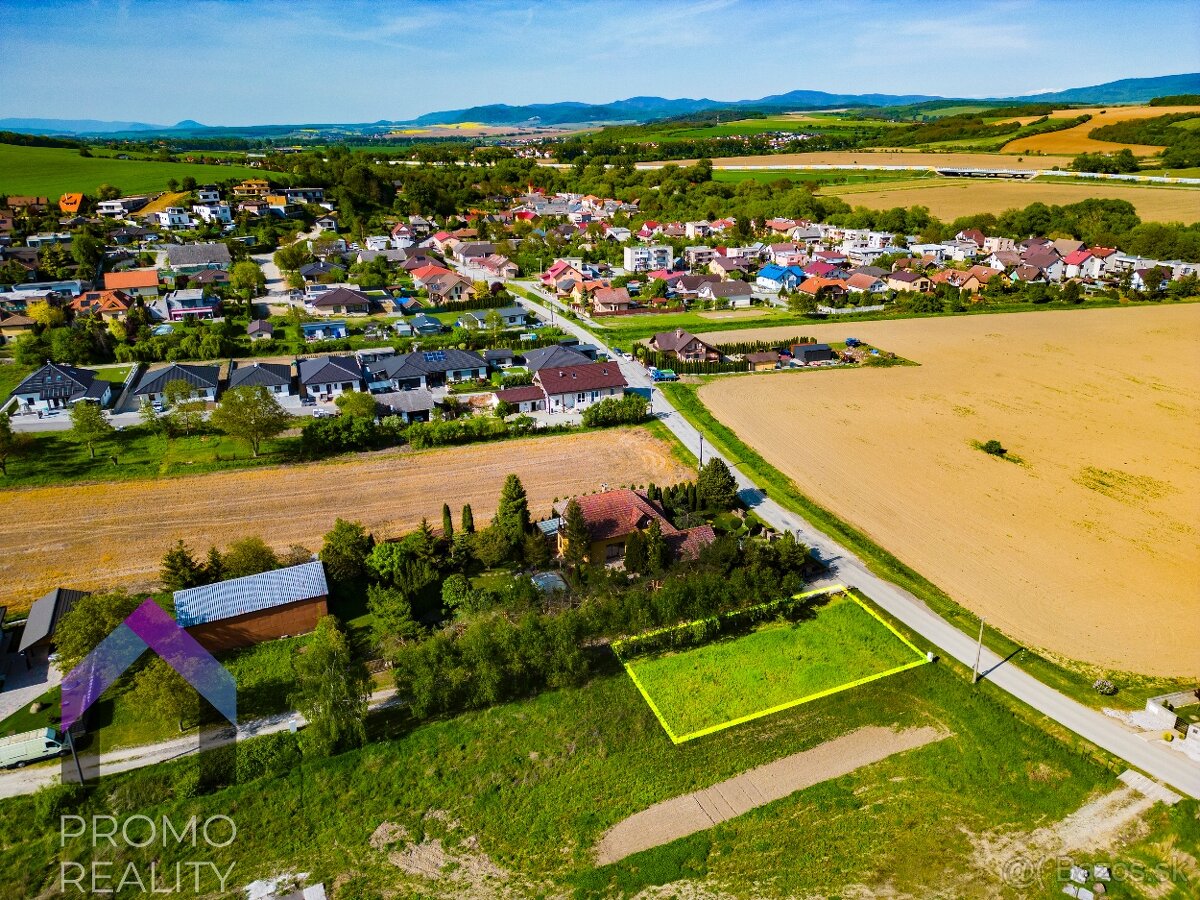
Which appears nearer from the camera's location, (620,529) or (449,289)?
(620,529)

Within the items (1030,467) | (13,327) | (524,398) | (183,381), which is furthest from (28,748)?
(13,327)

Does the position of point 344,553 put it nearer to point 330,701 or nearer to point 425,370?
point 330,701

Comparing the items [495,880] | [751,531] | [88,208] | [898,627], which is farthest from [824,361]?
[88,208]

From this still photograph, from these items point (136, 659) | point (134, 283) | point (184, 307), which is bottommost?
point (136, 659)

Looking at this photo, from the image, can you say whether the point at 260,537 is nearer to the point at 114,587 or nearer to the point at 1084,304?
the point at 114,587

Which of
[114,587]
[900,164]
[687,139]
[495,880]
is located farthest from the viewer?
[687,139]

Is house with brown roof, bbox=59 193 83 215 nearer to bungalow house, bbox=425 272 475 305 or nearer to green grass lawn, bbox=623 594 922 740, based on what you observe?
bungalow house, bbox=425 272 475 305

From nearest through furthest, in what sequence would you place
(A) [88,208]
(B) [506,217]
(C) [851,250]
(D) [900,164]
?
(C) [851,250], (A) [88,208], (B) [506,217], (D) [900,164]
